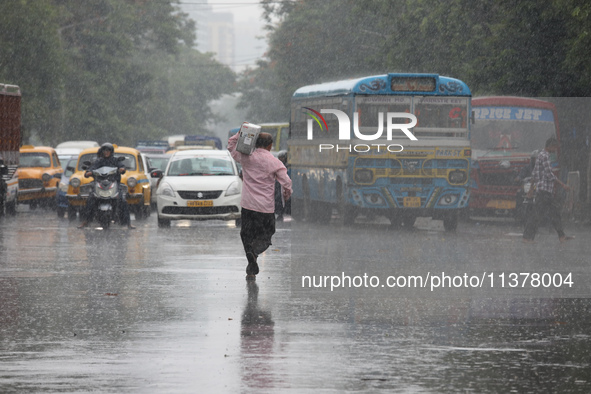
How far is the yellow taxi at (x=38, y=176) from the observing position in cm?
3150

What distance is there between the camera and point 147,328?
32.1 feet

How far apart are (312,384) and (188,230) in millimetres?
16443

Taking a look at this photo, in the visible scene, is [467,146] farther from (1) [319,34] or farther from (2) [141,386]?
(1) [319,34]

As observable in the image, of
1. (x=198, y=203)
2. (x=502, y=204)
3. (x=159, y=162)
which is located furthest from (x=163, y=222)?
(x=159, y=162)

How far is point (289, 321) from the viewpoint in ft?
33.6

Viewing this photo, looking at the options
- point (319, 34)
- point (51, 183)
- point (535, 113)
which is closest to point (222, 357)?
point (535, 113)

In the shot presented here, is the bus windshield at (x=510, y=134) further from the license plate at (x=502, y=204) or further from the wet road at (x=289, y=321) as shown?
the wet road at (x=289, y=321)

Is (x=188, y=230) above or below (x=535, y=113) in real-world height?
below

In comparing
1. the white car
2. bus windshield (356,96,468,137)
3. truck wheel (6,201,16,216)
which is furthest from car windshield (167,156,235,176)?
truck wheel (6,201,16,216)

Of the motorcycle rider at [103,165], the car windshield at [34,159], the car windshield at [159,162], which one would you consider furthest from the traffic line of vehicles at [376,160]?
the car windshield at [159,162]

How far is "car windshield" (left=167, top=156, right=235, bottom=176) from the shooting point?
26.0 m

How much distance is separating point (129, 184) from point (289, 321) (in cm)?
1697

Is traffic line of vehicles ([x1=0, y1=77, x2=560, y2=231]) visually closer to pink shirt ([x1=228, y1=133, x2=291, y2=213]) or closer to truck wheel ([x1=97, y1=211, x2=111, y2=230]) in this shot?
truck wheel ([x1=97, y1=211, x2=111, y2=230])

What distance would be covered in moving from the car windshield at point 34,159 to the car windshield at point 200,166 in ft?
24.0
